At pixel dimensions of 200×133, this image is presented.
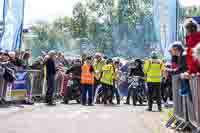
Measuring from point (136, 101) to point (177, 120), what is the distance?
10.3 meters

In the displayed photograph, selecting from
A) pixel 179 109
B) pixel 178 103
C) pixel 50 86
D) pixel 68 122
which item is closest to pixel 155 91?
pixel 50 86

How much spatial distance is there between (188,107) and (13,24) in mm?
13219

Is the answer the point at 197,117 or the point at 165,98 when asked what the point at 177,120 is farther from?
Result: the point at 165,98

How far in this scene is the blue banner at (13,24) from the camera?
23.0 metres

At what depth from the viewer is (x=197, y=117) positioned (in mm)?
10570

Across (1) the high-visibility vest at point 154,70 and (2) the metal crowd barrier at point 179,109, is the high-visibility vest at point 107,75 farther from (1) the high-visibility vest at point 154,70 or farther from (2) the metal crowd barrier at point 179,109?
(2) the metal crowd barrier at point 179,109

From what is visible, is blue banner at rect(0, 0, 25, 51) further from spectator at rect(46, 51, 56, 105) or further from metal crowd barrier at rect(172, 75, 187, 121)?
metal crowd barrier at rect(172, 75, 187, 121)

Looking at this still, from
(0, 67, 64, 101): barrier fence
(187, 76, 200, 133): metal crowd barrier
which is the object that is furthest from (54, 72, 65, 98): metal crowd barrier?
(187, 76, 200, 133): metal crowd barrier

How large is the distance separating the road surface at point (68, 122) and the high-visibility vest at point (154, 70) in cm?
152

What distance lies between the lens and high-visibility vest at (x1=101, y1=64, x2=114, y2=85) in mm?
24000

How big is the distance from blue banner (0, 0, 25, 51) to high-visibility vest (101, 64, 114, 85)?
3.63m

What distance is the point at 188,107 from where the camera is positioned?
38.1 feet

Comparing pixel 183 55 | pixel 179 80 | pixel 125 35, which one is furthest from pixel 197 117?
pixel 125 35

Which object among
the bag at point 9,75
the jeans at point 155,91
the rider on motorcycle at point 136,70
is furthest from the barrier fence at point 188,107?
the rider on motorcycle at point 136,70
